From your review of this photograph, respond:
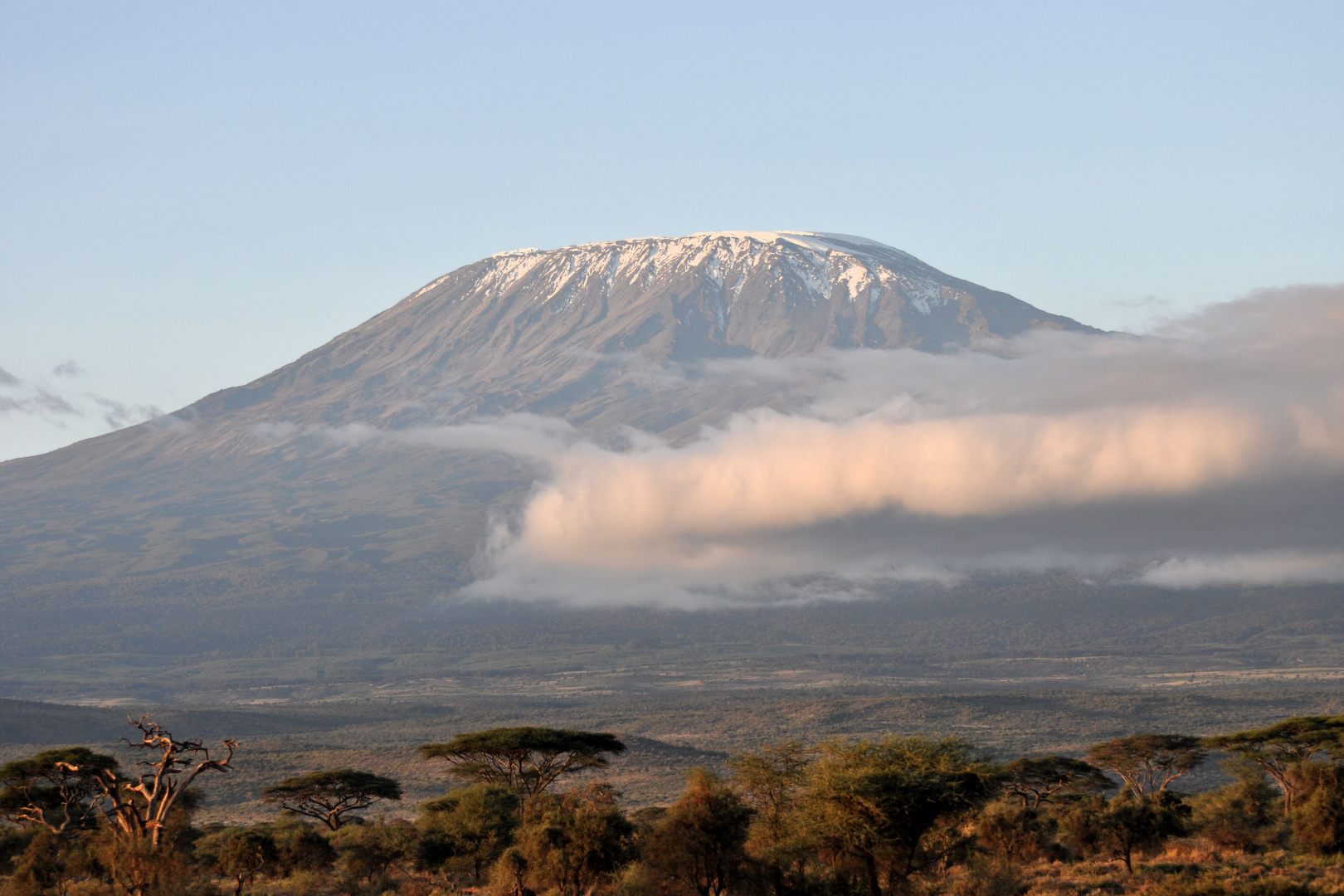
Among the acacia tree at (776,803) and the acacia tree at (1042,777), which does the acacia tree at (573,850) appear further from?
the acacia tree at (1042,777)

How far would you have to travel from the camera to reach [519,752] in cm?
5191

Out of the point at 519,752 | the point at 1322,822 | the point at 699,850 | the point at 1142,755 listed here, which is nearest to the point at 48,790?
the point at 519,752

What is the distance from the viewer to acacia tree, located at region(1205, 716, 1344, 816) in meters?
56.1

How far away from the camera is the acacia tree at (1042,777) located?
6006 centimetres

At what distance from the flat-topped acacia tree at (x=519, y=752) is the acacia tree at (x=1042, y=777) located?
61.7 ft

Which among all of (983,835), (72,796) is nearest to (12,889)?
(72,796)

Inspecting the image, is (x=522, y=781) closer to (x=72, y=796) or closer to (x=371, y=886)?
(x=371, y=886)

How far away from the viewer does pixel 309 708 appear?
187875mm

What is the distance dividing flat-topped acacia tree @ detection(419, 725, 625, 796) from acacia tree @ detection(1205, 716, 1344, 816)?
27403mm

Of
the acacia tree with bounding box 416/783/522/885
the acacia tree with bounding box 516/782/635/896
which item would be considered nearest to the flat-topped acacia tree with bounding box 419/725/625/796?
the acacia tree with bounding box 416/783/522/885

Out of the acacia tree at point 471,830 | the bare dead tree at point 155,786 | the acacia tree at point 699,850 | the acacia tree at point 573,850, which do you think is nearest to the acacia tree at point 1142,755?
the acacia tree at point 471,830

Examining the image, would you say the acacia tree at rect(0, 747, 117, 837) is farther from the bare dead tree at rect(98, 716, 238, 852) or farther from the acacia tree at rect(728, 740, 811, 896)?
the acacia tree at rect(728, 740, 811, 896)

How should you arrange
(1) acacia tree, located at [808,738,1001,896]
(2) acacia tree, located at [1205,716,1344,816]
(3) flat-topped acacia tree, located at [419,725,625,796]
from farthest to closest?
(2) acacia tree, located at [1205,716,1344,816] < (3) flat-topped acacia tree, located at [419,725,625,796] < (1) acacia tree, located at [808,738,1001,896]

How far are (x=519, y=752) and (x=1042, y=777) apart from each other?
2537 centimetres
